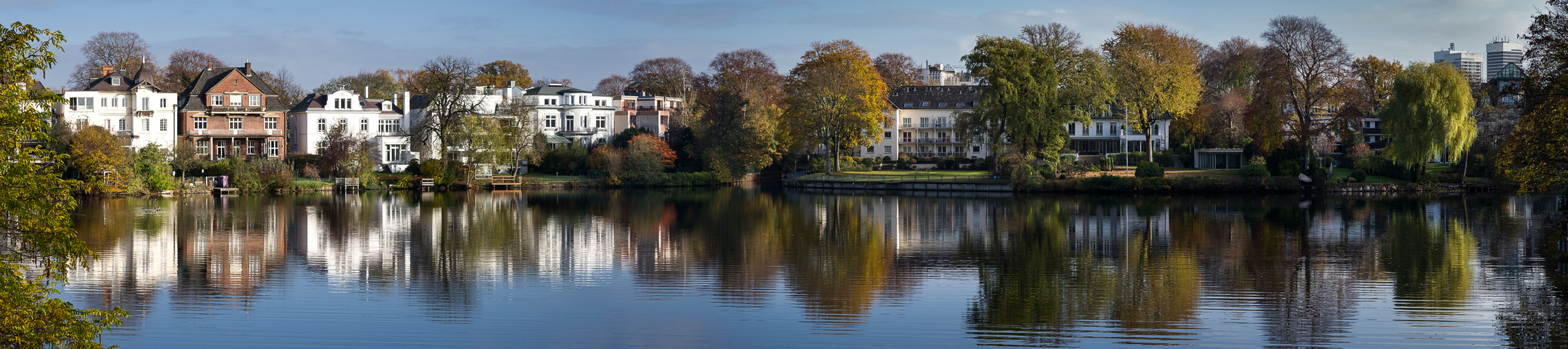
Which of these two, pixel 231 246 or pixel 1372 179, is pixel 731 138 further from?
pixel 231 246

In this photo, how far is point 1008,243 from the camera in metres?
25.4

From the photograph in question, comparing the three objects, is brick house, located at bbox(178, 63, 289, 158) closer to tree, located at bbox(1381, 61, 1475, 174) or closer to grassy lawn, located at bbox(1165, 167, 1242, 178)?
grassy lawn, located at bbox(1165, 167, 1242, 178)

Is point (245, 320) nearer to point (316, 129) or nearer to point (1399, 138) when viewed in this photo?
point (1399, 138)

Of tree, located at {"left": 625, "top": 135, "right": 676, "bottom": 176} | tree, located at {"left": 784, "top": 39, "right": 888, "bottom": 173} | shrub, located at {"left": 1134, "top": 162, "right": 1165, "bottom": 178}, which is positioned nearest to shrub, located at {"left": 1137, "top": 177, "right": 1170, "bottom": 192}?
shrub, located at {"left": 1134, "top": 162, "right": 1165, "bottom": 178}

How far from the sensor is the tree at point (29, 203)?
8570mm

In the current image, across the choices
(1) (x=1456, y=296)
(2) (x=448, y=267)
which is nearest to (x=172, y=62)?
(2) (x=448, y=267)

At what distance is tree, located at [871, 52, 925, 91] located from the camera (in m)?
88.9

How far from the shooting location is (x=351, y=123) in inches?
2522

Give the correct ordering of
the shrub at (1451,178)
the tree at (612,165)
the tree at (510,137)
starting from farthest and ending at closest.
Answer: the tree at (612,165), the tree at (510,137), the shrub at (1451,178)

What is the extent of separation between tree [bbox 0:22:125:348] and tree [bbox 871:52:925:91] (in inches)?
3155

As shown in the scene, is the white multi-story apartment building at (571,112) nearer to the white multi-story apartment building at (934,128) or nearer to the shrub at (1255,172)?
the white multi-story apartment building at (934,128)

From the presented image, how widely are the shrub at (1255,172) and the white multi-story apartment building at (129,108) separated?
53860 mm

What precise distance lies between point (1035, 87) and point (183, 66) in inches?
2135

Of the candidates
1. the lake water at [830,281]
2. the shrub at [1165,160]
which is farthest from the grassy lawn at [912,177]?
the lake water at [830,281]
